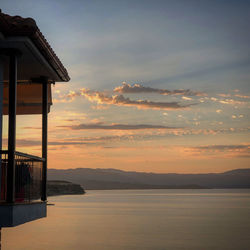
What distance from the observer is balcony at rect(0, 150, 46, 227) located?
A: 9766mm

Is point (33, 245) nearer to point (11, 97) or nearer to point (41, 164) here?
point (41, 164)

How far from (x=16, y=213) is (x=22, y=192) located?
1.47m

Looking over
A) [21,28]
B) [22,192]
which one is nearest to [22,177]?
[22,192]

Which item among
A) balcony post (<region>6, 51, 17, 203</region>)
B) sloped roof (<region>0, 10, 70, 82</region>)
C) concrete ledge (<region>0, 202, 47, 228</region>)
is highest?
sloped roof (<region>0, 10, 70, 82</region>)

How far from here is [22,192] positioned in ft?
37.6

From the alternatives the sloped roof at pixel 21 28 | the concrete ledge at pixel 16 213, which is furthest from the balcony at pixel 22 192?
the sloped roof at pixel 21 28

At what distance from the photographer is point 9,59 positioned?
10570 mm

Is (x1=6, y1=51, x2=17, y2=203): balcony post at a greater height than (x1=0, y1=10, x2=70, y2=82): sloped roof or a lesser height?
lesser

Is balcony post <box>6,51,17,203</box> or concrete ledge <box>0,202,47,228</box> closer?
concrete ledge <box>0,202,47,228</box>

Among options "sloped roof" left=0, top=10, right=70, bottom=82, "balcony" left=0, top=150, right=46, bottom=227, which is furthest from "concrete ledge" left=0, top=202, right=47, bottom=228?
"sloped roof" left=0, top=10, right=70, bottom=82

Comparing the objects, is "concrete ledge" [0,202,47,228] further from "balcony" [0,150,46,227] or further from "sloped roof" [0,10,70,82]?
"sloped roof" [0,10,70,82]

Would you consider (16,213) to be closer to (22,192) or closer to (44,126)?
(22,192)

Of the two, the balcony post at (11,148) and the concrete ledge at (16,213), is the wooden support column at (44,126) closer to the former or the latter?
the concrete ledge at (16,213)

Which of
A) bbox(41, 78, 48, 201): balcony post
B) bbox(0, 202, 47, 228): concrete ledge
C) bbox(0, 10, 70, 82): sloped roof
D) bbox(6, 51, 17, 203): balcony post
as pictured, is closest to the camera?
bbox(0, 10, 70, 82): sloped roof
